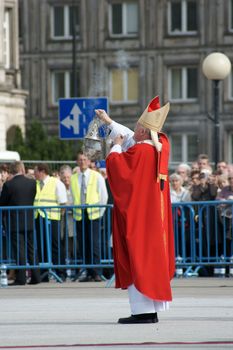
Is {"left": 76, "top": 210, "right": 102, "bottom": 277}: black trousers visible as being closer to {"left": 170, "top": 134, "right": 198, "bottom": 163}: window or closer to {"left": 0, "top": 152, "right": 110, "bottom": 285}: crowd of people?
{"left": 0, "top": 152, "right": 110, "bottom": 285}: crowd of people

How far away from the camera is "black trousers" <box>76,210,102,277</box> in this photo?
23500mm

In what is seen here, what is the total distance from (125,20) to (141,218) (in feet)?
184

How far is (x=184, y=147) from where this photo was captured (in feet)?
231

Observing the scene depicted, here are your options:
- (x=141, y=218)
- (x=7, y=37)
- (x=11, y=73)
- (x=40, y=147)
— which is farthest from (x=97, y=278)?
(x=40, y=147)

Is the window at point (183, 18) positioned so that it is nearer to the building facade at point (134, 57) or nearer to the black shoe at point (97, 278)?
the building facade at point (134, 57)

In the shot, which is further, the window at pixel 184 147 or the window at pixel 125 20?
→ the window at pixel 125 20

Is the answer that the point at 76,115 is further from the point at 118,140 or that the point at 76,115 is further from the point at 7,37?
the point at 7,37

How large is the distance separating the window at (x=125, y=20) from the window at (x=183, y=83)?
249 cm

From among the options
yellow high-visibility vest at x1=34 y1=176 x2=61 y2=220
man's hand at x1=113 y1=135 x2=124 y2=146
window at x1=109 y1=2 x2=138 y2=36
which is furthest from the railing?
window at x1=109 y1=2 x2=138 y2=36

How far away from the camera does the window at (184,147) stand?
70062 mm

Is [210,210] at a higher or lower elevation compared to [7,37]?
lower

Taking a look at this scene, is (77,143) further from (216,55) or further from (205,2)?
(216,55)

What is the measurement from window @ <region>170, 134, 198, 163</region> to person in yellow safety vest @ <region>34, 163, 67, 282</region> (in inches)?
1784

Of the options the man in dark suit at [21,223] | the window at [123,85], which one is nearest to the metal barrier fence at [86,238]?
the man in dark suit at [21,223]
